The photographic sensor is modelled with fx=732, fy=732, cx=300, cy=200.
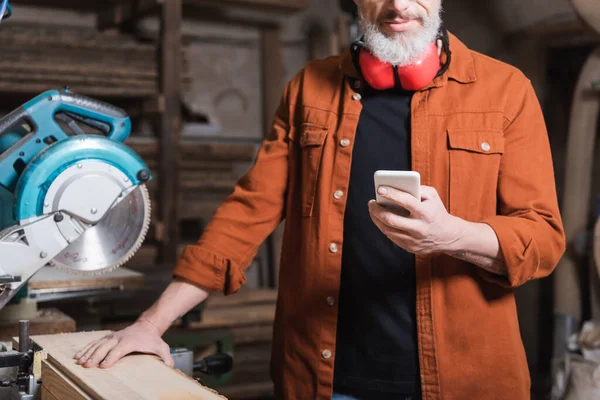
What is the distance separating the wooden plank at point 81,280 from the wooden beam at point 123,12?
73.7 inches

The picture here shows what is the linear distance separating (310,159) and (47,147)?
23.3 inches

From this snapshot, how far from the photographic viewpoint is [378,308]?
162 centimetres

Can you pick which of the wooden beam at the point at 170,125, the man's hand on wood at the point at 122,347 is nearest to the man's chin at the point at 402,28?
the man's hand on wood at the point at 122,347

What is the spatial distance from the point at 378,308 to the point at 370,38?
0.60 m

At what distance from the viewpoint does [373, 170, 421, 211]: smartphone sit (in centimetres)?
122

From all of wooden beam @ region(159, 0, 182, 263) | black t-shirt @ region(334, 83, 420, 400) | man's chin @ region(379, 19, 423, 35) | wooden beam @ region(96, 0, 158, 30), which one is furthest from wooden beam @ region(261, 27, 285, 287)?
man's chin @ region(379, 19, 423, 35)

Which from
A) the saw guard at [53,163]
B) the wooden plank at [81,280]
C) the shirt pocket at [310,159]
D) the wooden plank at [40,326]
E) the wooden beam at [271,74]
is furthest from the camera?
the wooden beam at [271,74]

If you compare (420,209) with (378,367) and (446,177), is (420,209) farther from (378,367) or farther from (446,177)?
(378,367)

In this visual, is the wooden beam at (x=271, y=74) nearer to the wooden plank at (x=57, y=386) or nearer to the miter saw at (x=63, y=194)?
the miter saw at (x=63, y=194)

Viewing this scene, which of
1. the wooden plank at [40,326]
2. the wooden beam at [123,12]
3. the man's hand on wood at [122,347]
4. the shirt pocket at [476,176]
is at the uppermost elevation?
the wooden beam at [123,12]

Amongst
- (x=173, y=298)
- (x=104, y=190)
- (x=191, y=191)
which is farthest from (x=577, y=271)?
(x=104, y=190)

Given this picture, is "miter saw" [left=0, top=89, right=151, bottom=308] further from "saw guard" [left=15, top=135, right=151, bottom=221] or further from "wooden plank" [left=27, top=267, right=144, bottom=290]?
"wooden plank" [left=27, top=267, right=144, bottom=290]

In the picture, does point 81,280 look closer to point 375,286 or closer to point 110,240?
point 110,240

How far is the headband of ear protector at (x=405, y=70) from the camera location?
5.26ft
